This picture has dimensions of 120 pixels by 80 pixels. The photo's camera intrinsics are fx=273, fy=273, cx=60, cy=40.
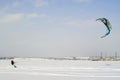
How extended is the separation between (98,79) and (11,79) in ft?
18.4

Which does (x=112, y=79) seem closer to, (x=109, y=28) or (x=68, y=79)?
(x=68, y=79)

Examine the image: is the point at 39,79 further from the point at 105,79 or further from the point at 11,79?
the point at 105,79

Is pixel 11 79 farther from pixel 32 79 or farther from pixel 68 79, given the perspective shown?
pixel 68 79

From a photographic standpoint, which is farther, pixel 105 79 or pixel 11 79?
pixel 105 79

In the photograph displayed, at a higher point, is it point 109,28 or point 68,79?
point 109,28

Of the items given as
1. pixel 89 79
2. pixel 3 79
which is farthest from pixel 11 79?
pixel 89 79

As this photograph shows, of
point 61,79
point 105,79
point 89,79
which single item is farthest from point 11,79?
point 105,79

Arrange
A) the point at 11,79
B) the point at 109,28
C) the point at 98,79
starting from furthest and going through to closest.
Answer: the point at 98,79 < the point at 11,79 < the point at 109,28

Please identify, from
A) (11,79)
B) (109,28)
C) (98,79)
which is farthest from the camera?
(98,79)

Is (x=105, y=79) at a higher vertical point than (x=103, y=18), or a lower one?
lower

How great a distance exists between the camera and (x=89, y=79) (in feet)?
57.9

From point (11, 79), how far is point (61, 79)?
3.11 metres

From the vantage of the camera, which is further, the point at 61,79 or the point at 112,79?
the point at 112,79

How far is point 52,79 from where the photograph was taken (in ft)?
57.1
